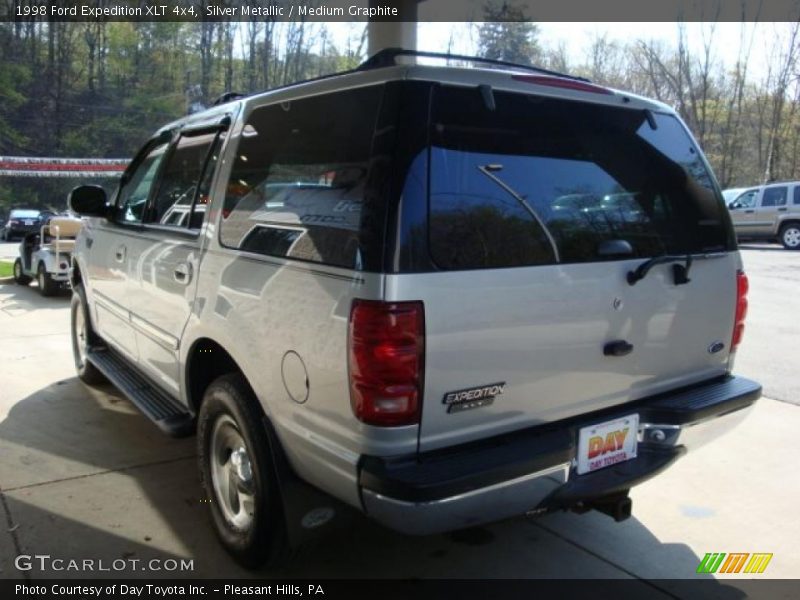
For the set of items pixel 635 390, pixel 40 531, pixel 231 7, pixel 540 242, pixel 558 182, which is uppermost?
pixel 231 7

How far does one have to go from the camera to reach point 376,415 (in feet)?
6.95

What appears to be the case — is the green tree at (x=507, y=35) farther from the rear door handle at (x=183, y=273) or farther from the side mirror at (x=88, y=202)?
the rear door handle at (x=183, y=273)

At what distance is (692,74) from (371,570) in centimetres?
4400

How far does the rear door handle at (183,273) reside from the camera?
3.17 metres

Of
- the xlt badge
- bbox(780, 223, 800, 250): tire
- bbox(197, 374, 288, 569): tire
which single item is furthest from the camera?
bbox(780, 223, 800, 250): tire

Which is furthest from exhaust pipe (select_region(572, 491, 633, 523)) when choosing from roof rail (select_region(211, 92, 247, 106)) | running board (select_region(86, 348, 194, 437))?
roof rail (select_region(211, 92, 247, 106))

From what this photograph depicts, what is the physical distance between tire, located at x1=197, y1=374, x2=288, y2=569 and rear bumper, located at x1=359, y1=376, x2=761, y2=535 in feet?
2.09

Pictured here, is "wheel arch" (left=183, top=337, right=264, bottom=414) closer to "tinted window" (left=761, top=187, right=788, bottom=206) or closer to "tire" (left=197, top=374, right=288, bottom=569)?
"tire" (left=197, top=374, right=288, bottom=569)

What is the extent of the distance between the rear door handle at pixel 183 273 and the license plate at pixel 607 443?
1.89 metres

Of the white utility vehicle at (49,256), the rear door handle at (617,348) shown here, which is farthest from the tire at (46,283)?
the rear door handle at (617,348)

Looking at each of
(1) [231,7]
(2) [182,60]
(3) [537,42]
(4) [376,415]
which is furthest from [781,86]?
(4) [376,415]

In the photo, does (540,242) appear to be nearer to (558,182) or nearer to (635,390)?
(558,182)

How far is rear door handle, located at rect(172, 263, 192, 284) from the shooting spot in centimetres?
317

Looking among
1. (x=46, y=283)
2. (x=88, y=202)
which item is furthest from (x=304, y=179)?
(x=46, y=283)
